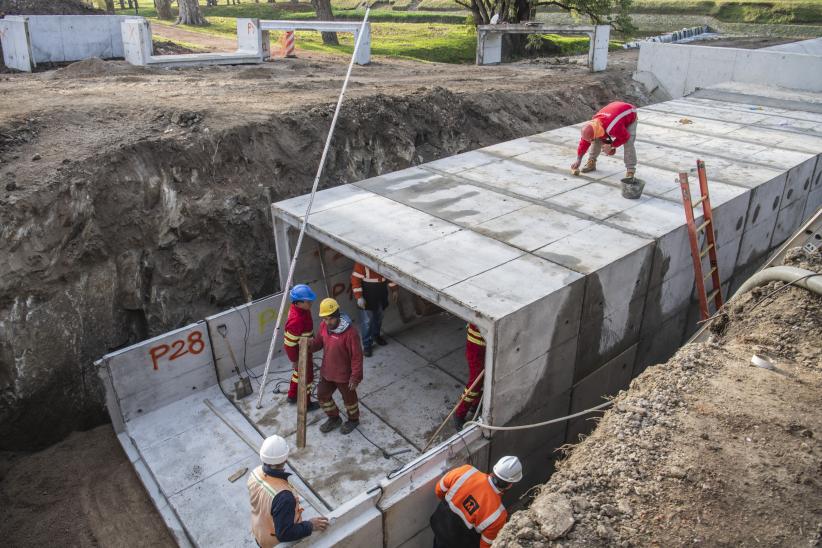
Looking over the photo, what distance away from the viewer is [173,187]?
34.8 feet

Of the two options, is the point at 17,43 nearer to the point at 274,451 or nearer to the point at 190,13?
the point at 190,13

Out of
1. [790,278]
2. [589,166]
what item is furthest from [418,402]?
[589,166]

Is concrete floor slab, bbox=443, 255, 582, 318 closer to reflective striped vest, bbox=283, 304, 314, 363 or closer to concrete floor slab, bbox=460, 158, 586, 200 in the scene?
reflective striped vest, bbox=283, 304, 314, 363

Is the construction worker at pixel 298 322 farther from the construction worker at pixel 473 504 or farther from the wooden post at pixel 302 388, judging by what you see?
the construction worker at pixel 473 504

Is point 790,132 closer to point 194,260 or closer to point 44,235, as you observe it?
point 194,260

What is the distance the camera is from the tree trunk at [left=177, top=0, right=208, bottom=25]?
97.9 feet

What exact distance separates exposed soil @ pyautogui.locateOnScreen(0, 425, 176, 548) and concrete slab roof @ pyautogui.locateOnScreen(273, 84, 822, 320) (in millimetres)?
4194

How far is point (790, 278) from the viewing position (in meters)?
7.73

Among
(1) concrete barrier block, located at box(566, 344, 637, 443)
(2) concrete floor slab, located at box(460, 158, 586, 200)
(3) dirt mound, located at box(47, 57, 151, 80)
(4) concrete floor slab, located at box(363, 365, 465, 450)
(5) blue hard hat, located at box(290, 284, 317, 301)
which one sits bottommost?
(4) concrete floor slab, located at box(363, 365, 465, 450)

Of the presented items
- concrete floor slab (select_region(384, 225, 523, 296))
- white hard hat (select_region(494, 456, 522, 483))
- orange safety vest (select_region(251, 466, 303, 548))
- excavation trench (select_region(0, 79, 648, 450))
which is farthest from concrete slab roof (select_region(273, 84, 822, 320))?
orange safety vest (select_region(251, 466, 303, 548))

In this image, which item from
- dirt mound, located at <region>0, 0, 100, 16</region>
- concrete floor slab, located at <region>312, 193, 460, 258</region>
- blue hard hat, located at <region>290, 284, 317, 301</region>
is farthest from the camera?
dirt mound, located at <region>0, 0, 100, 16</region>

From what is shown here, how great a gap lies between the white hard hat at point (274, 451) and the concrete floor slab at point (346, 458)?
7.97 ft

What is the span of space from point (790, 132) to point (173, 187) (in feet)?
43.1

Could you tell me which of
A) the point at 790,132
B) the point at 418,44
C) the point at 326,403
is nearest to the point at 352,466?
the point at 326,403
